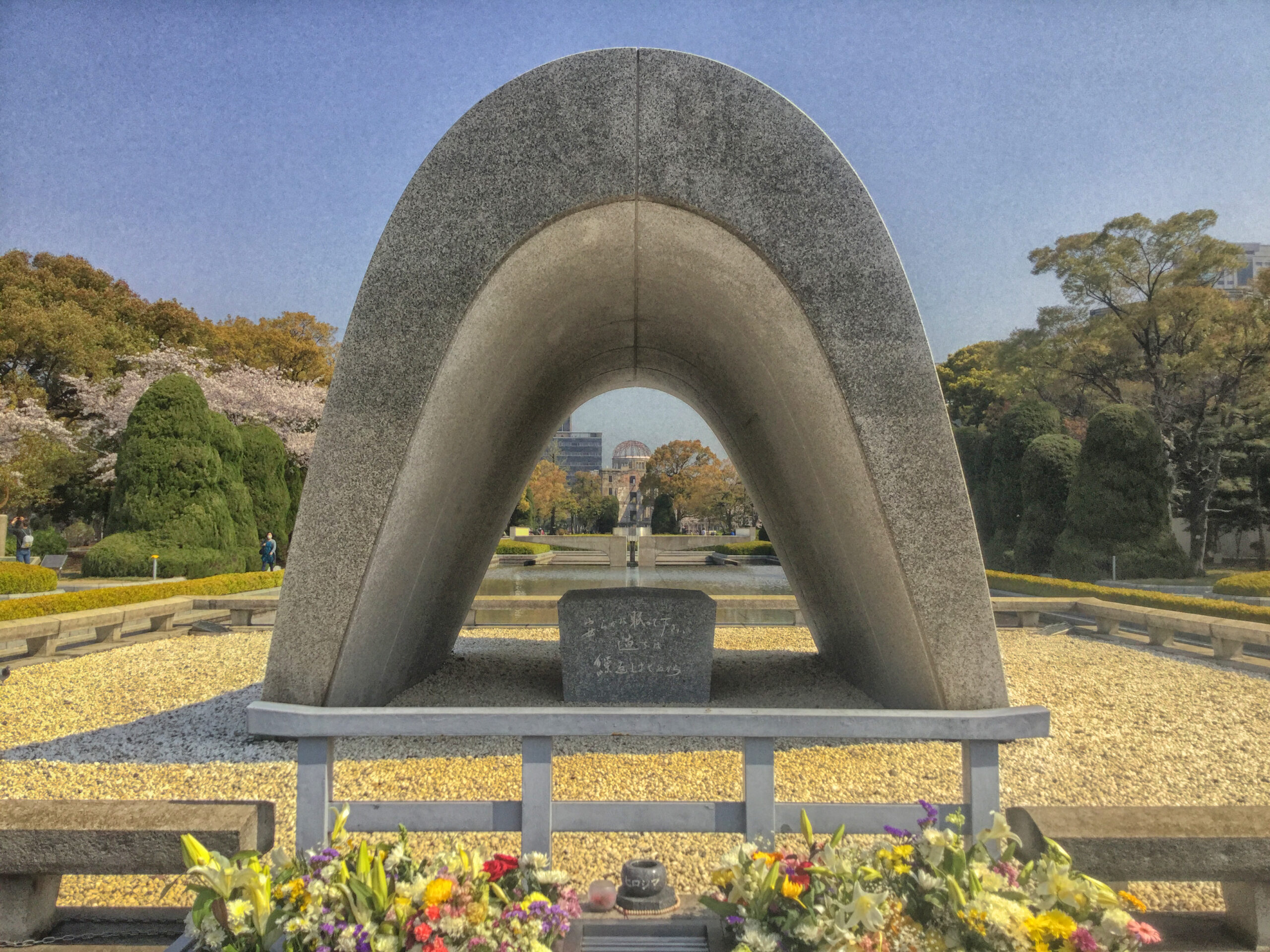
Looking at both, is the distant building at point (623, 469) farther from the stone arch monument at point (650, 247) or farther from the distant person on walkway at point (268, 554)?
the stone arch monument at point (650, 247)

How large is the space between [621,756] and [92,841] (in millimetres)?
3457

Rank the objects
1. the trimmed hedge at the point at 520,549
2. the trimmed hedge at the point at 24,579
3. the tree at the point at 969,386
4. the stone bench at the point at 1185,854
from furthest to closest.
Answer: the tree at the point at 969,386 → the trimmed hedge at the point at 520,549 → the trimmed hedge at the point at 24,579 → the stone bench at the point at 1185,854

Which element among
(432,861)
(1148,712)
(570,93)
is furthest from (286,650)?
(1148,712)

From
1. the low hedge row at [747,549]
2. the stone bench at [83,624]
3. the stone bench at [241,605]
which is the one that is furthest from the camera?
the low hedge row at [747,549]

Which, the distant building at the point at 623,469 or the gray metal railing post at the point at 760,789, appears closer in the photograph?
the gray metal railing post at the point at 760,789

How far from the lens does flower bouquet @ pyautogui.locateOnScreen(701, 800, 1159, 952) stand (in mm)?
1876

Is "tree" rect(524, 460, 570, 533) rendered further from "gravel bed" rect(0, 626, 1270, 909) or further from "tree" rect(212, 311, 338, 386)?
"gravel bed" rect(0, 626, 1270, 909)

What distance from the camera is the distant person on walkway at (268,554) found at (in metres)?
21.1

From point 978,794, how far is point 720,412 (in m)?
5.24

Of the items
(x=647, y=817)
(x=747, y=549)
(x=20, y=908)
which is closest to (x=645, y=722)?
(x=647, y=817)

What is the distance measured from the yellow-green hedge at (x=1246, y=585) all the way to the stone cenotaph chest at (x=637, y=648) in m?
13.2

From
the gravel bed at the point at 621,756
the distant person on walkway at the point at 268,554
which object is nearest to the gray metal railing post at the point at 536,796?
the gravel bed at the point at 621,756

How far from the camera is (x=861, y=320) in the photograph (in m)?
4.15

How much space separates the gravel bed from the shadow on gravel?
2cm
